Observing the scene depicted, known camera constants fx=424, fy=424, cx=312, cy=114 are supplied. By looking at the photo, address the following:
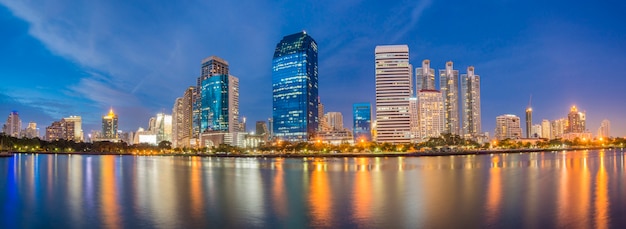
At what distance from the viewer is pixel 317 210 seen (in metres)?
22.9

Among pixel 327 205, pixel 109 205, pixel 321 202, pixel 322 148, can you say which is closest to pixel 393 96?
pixel 322 148

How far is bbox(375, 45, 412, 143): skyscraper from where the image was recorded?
171 metres

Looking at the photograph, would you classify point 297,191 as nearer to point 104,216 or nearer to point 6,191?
point 104,216

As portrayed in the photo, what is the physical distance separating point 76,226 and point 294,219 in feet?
33.6

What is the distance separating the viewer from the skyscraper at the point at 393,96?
17062cm

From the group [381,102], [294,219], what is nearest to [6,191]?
[294,219]

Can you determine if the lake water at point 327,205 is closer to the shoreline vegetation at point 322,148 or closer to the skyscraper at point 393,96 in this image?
the shoreline vegetation at point 322,148

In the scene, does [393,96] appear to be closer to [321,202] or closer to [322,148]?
[322,148]

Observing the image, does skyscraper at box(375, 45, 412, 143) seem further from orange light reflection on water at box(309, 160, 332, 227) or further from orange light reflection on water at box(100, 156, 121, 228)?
orange light reflection on water at box(100, 156, 121, 228)

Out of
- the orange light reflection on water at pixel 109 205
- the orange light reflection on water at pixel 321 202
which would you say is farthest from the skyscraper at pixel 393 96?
the orange light reflection on water at pixel 109 205

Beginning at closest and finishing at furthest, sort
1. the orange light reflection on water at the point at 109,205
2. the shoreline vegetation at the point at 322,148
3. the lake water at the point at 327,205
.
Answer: the lake water at the point at 327,205, the orange light reflection on water at the point at 109,205, the shoreline vegetation at the point at 322,148

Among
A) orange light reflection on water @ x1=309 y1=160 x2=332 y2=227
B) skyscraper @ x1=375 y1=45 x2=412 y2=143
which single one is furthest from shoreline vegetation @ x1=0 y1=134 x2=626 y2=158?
orange light reflection on water @ x1=309 y1=160 x2=332 y2=227

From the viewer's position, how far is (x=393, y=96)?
6781 inches

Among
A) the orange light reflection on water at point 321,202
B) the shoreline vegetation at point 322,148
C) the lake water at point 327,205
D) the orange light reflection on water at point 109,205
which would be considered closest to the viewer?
the lake water at point 327,205
